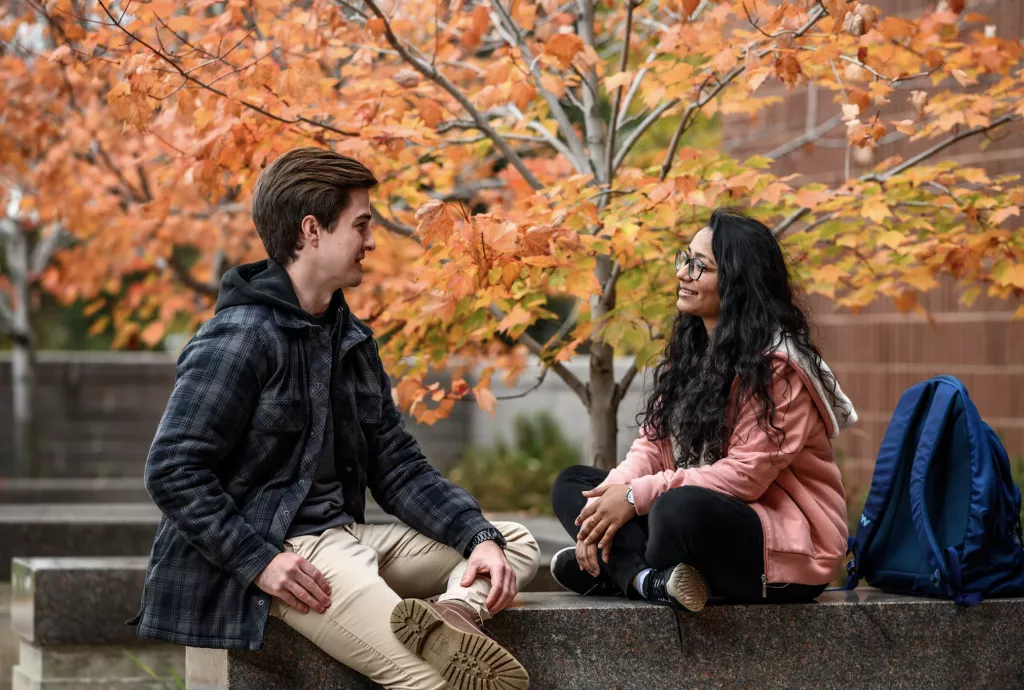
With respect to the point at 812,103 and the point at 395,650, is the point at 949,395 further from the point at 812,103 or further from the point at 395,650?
the point at 812,103

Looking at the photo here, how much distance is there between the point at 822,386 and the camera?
3621 millimetres

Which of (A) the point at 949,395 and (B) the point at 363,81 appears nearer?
(A) the point at 949,395

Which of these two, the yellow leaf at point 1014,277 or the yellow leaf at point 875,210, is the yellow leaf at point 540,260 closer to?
the yellow leaf at point 875,210

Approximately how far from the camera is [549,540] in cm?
605

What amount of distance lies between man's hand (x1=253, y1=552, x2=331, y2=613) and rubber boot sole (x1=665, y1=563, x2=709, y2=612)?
1.01 m

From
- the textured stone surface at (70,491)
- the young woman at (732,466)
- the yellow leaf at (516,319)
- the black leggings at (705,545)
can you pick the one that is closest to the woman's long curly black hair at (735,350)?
the young woman at (732,466)

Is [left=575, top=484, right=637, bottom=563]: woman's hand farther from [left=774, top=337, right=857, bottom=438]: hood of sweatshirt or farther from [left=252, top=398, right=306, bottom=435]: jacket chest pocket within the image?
[left=252, top=398, right=306, bottom=435]: jacket chest pocket

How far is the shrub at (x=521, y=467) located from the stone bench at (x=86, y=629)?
11.3 feet

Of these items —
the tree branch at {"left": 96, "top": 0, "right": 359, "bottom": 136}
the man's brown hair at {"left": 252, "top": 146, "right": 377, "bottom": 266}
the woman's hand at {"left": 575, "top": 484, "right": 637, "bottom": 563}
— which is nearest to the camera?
A: the man's brown hair at {"left": 252, "top": 146, "right": 377, "bottom": 266}

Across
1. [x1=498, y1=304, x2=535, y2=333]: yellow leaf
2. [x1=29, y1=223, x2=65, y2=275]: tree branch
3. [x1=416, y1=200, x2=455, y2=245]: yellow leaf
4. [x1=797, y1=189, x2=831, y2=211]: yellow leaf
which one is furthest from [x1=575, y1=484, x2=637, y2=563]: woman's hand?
[x1=29, y1=223, x2=65, y2=275]: tree branch

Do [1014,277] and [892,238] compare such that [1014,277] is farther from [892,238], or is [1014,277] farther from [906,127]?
[906,127]

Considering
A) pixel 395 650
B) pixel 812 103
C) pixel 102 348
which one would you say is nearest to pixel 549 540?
pixel 395 650

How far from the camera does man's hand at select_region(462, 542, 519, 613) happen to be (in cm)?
330

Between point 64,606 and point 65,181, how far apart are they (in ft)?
10.4
